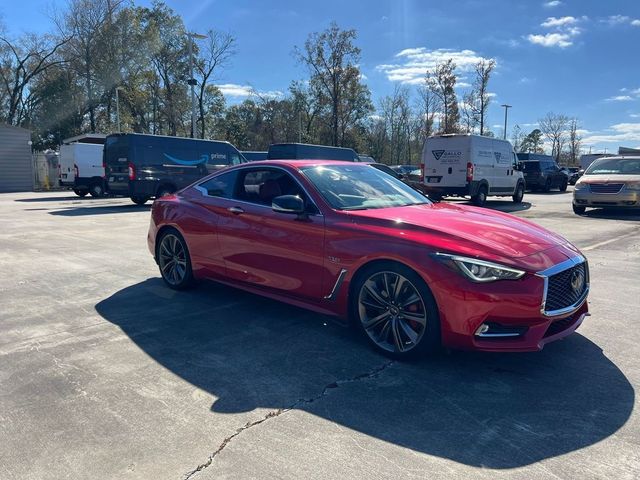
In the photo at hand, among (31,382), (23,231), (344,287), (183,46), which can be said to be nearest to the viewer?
(31,382)

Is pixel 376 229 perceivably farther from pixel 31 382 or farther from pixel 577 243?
pixel 577 243

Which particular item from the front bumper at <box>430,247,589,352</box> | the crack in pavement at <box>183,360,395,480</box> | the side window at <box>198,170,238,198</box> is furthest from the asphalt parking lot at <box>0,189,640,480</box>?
the side window at <box>198,170,238,198</box>

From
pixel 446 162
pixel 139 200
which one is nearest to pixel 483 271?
pixel 446 162

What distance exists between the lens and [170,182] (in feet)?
57.1

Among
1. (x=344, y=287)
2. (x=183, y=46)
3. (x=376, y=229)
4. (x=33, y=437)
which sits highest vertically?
(x=183, y=46)

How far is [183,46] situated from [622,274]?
51.0 m

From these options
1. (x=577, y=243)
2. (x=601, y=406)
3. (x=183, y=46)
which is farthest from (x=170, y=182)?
(x=183, y=46)

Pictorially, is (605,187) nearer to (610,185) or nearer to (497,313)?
(610,185)

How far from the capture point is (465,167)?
17234 millimetres

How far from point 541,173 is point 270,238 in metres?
27.3

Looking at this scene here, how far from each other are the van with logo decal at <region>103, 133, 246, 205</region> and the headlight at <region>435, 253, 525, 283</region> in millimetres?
14367

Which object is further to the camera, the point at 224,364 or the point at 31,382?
the point at 224,364

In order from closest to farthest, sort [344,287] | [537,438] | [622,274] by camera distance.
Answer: [537,438]
[344,287]
[622,274]

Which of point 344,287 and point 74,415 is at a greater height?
point 344,287
